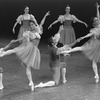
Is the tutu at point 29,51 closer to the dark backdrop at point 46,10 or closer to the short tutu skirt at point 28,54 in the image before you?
the short tutu skirt at point 28,54

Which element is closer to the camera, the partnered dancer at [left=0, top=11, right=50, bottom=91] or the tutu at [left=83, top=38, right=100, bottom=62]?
the partnered dancer at [left=0, top=11, right=50, bottom=91]

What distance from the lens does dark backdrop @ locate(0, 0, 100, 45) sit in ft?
47.3

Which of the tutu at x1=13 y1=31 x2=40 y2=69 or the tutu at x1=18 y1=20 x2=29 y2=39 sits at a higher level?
the tutu at x1=18 y1=20 x2=29 y2=39

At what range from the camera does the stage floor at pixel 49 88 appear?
19.3 ft

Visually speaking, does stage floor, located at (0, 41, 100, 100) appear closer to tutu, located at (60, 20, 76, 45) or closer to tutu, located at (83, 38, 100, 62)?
tutu, located at (83, 38, 100, 62)

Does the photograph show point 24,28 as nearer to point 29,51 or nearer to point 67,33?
point 67,33

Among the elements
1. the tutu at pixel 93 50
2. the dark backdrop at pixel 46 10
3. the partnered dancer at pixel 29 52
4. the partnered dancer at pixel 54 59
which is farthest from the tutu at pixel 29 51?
the dark backdrop at pixel 46 10

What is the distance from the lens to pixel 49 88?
633 centimetres

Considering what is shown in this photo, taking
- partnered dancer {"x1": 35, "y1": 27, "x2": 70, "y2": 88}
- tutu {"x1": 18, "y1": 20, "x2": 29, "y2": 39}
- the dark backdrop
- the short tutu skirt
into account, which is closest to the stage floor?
partnered dancer {"x1": 35, "y1": 27, "x2": 70, "y2": 88}

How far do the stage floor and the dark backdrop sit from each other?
5136mm

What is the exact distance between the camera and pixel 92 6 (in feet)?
55.8

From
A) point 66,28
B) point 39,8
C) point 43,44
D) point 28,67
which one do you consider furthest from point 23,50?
point 39,8

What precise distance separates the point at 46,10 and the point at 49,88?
33.7ft

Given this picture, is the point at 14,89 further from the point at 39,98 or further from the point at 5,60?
the point at 5,60
